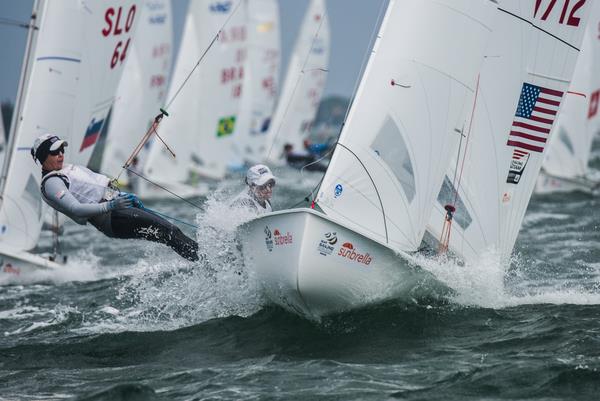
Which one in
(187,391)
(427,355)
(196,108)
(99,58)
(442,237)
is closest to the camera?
(187,391)

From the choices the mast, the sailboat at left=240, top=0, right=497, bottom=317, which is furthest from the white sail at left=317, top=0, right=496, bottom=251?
the mast

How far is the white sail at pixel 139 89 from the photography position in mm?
18734

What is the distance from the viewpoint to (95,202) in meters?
5.89

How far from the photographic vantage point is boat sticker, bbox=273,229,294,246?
5352 mm

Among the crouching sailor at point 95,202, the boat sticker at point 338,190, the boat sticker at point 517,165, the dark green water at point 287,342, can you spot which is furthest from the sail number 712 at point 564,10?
the crouching sailor at point 95,202

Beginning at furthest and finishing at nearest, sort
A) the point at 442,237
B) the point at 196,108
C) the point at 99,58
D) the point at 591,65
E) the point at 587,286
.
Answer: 1. the point at 196,108
2. the point at 591,65
3. the point at 99,58
4. the point at 587,286
5. the point at 442,237

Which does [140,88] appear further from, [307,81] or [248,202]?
[248,202]

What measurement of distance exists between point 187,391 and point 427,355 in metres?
1.26

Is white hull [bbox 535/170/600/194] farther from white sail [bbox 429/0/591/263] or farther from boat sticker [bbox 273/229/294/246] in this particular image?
boat sticker [bbox 273/229/294/246]

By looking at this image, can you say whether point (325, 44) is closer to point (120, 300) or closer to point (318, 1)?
point (318, 1)

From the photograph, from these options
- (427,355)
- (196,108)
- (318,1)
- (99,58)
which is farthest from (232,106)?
(427,355)

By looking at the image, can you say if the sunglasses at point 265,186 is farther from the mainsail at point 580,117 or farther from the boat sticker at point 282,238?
the mainsail at point 580,117

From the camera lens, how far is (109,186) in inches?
236

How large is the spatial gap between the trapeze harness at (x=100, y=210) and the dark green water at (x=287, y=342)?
0.22 metres
